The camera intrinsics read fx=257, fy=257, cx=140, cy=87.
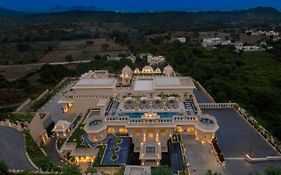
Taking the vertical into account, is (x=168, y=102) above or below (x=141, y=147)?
above

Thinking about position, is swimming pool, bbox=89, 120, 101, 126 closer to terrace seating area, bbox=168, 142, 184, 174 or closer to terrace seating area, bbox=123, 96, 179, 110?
terrace seating area, bbox=123, 96, 179, 110

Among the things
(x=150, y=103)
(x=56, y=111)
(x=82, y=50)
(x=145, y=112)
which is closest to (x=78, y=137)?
(x=145, y=112)

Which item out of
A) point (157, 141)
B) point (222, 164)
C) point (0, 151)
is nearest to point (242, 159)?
point (222, 164)

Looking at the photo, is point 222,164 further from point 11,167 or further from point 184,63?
point 184,63

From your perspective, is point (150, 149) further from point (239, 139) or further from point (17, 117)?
point (17, 117)

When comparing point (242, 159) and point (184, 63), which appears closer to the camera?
point (242, 159)

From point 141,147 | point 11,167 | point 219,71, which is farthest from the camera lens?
point 219,71

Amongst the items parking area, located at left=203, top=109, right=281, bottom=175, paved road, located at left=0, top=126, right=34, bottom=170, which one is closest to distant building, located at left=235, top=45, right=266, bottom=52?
parking area, located at left=203, top=109, right=281, bottom=175
